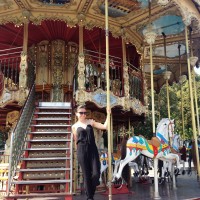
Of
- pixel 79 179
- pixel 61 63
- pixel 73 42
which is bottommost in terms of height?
pixel 79 179

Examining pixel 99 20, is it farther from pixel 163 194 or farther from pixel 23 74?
pixel 163 194

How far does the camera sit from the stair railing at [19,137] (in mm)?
6824

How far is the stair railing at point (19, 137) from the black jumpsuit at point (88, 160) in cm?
248

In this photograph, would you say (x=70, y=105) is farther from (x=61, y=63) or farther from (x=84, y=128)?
(x=84, y=128)

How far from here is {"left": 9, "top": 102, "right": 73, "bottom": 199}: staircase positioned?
→ 709 cm

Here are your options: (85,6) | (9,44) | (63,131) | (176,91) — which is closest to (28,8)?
(85,6)

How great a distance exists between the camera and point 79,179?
9500mm

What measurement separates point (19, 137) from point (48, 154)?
4.11 ft

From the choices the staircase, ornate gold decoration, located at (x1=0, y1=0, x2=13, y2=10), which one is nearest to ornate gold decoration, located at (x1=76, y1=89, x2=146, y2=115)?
the staircase

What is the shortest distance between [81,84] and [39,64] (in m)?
3.56

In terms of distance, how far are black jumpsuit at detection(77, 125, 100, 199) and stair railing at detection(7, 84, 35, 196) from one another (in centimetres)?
248

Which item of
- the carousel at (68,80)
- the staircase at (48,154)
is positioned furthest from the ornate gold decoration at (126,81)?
the staircase at (48,154)

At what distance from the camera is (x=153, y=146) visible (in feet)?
27.9

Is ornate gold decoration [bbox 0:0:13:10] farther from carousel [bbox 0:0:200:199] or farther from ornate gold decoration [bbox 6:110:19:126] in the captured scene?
ornate gold decoration [bbox 6:110:19:126]
